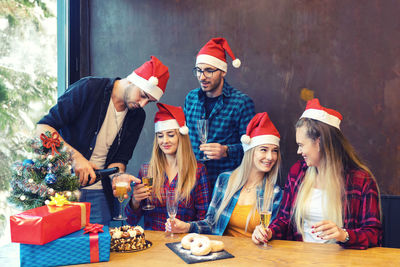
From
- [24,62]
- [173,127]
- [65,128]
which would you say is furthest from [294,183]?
[24,62]

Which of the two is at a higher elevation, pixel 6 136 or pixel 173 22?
pixel 173 22

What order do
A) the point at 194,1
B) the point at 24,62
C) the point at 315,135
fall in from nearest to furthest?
the point at 315,135 < the point at 24,62 < the point at 194,1

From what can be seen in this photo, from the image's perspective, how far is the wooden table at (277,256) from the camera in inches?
62.8

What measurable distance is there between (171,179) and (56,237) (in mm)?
1189

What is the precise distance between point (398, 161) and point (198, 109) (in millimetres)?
1680

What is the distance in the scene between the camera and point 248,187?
2547mm

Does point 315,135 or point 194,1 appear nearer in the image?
point 315,135

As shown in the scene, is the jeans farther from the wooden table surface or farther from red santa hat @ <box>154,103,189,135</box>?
the wooden table surface

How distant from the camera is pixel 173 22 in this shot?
352 cm

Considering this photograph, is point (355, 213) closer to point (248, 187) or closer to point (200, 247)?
point (248, 187)

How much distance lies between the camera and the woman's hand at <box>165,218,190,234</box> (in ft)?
6.39

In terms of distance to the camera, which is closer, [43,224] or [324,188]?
[43,224]

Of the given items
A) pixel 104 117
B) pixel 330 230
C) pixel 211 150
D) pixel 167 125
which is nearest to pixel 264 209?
pixel 330 230

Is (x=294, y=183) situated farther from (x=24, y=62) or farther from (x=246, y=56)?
(x=24, y=62)
